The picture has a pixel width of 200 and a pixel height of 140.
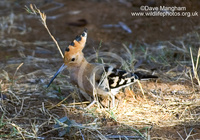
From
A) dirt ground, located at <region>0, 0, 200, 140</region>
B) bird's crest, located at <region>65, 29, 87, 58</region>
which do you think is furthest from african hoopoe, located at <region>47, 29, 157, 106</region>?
dirt ground, located at <region>0, 0, 200, 140</region>

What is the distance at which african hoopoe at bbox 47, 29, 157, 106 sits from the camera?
3117 mm

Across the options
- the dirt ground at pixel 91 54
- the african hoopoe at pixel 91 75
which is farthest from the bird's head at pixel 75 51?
the dirt ground at pixel 91 54

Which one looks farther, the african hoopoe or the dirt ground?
the african hoopoe

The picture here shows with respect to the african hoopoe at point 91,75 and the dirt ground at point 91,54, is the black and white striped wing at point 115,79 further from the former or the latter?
the dirt ground at point 91,54

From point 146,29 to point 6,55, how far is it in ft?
8.20

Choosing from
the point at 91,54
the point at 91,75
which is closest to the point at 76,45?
the point at 91,75

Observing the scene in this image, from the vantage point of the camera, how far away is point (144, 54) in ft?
15.2

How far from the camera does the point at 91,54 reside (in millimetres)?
4887

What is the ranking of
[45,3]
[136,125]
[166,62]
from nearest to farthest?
1. [136,125]
2. [166,62]
3. [45,3]

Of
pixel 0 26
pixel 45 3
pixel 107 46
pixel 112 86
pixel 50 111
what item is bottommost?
pixel 50 111

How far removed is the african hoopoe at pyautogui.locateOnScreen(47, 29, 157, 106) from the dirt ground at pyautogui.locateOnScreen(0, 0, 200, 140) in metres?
0.17

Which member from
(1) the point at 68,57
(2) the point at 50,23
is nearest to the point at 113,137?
(1) the point at 68,57

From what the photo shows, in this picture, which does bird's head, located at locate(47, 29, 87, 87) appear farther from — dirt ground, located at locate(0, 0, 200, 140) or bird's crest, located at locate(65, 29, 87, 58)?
dirt ground, located at locate(0, 0, 200, 140)

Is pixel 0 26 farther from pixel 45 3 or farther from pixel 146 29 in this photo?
pixel 146 29
